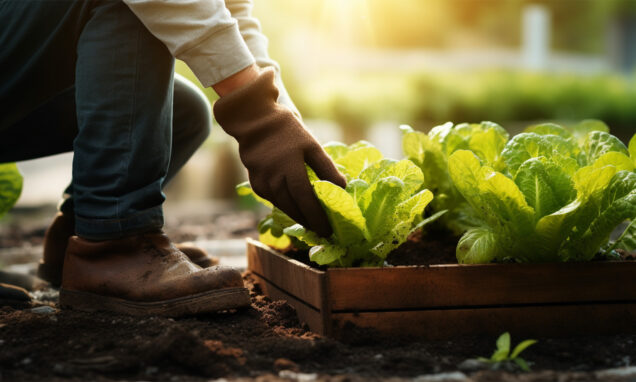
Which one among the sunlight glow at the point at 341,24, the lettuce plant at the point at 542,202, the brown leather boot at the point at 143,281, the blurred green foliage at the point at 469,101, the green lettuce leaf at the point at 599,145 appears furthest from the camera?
the sunlight glow at the point at 341,24

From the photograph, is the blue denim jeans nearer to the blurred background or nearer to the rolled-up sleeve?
the rolled-up sleeve

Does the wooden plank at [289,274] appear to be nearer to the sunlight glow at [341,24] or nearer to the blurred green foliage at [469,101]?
the blurred green foliage at [469,101]

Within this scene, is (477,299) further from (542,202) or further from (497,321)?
(542,202)

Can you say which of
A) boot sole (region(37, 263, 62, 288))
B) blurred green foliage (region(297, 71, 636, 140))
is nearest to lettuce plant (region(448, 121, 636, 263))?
boot sole (region(37, 263, 62, 288))

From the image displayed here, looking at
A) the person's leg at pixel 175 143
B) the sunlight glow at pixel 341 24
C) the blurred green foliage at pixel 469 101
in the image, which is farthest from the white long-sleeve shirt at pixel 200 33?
the sunlight glow at pixel 341 24

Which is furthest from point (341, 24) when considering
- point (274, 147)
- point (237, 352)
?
point (237, 352)

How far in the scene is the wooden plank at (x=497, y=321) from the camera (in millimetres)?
1561

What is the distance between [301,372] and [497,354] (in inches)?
17.0

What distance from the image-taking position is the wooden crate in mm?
1539

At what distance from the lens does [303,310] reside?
1.69 meters

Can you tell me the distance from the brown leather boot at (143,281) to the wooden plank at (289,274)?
147mm

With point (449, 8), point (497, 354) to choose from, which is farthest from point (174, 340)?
point (449, 8)

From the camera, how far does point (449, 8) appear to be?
18.1 meters

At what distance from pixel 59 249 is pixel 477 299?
1.55 meters
